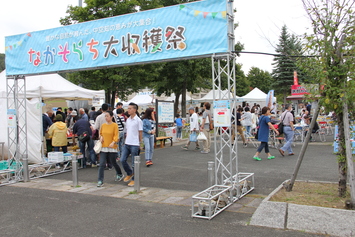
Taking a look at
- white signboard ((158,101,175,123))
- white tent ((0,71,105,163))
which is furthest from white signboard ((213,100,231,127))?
white signboard ((158,101,175,123))

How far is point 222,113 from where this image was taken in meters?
5.78

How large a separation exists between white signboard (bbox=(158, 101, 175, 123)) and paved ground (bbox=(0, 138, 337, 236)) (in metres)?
5.61

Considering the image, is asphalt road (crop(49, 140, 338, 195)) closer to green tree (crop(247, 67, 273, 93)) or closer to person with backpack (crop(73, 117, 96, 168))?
person with backpack (crop(73, 117, 96, 168))

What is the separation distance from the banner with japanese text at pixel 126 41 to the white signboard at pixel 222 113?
39.5 inches

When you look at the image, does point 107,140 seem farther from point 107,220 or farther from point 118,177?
point 107,220

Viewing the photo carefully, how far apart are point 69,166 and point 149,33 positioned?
18.9ft

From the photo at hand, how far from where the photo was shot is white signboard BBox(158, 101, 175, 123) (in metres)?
15.5

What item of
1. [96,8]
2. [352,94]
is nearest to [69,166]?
[352,94]

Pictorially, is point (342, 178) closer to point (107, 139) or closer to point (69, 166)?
point (107, 139)

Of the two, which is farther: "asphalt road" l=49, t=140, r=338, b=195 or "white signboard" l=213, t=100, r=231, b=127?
"asphalt road" l=49, t=140, r=338, b=195

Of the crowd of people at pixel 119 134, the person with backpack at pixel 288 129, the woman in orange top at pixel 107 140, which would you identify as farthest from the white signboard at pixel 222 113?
the person with backpack at pixel 288 129

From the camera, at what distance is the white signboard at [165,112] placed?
610 inches

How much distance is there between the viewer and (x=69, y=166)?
10.3 m

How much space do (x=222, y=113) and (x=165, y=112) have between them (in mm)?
10143
